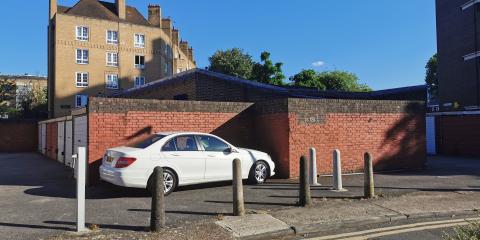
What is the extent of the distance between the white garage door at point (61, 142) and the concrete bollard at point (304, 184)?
1344 cm

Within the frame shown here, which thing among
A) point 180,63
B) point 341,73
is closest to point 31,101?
point 180,63

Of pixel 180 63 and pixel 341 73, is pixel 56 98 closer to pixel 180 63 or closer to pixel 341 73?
pixel 180 63

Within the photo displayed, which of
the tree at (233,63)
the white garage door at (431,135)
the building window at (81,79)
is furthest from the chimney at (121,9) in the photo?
the white garage door at (431,135)

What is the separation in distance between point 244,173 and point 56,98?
40.9m

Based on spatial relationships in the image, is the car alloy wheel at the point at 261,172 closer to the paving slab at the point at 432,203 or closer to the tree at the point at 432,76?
the paving slab at the point at 432,203

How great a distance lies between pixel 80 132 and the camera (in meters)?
13.1

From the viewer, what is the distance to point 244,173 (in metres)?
10.9

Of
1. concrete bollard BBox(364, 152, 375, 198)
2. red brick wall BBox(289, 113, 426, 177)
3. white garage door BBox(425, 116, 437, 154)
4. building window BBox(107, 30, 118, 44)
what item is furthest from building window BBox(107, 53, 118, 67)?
concrete bollard BBox(364, 152, 375, 198)

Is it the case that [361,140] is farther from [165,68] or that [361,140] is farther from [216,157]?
[165,68]

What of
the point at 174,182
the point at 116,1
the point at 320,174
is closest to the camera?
the point at 174,182

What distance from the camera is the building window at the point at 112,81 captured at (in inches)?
1961

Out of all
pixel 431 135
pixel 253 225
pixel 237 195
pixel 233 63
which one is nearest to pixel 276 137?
pixel 237 195

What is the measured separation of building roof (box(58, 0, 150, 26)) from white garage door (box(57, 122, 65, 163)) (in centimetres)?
3228

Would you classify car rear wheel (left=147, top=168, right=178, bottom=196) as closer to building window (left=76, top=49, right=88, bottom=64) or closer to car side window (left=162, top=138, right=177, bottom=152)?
car side window (left=162, top=138, right=177, bottom=152)
